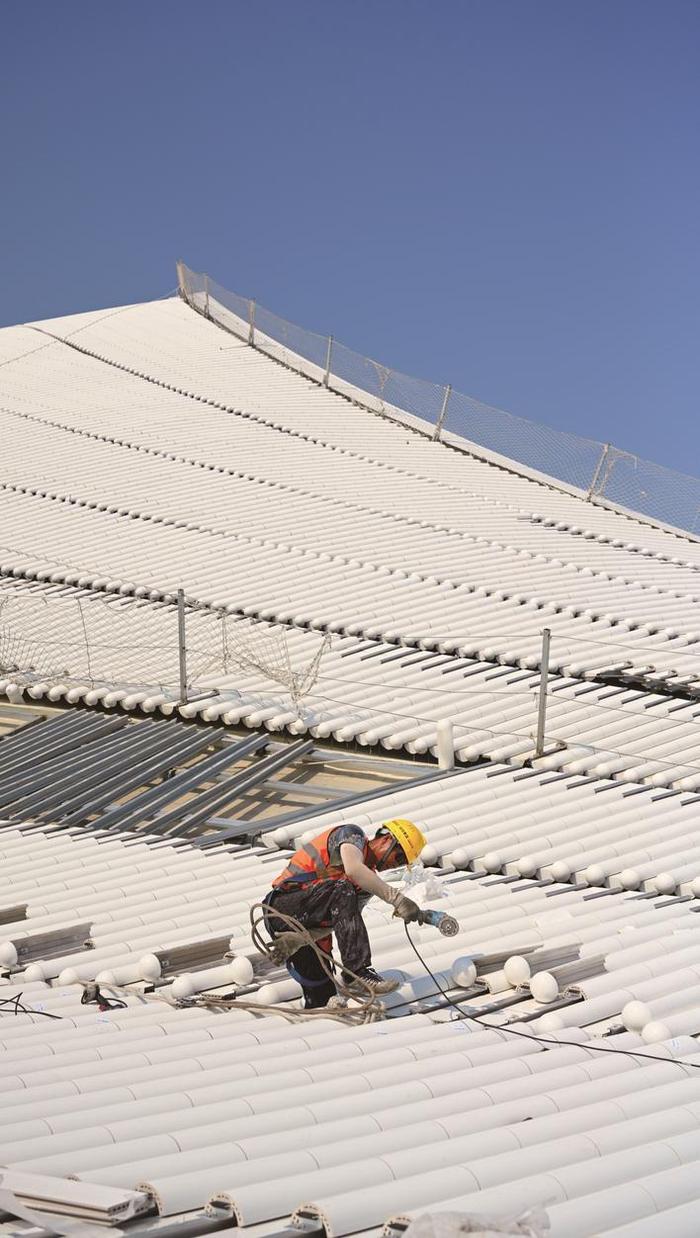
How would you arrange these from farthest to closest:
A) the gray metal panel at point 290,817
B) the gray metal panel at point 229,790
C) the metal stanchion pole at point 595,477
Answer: the metal stanchion pole at point 595,477 → the gray metal panel at point 229,790 → the gray metal panel at point 290,817

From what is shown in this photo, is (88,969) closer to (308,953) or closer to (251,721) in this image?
(308,953)

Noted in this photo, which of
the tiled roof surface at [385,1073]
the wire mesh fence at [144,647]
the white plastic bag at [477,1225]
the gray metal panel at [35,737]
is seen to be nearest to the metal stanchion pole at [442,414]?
the wire mesh fence at [144,647]

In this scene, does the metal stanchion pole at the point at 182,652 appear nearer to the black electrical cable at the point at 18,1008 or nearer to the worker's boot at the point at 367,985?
the black electrical cable at the point at 18,1008

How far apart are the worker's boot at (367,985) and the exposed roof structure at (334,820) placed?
0.07 m

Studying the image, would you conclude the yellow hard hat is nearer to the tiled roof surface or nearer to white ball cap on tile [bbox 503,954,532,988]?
the tiled roof surface

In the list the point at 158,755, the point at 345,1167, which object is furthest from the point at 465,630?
the point at 345,1167

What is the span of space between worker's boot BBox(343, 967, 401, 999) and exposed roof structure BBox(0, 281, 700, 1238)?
0.22ft

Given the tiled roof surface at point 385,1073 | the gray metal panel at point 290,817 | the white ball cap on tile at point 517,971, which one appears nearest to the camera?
the tiled roof surface at point 385,1073

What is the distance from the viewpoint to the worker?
4.57 metres

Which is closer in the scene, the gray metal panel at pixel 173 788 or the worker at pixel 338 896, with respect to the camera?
the worker at pixel 338 896

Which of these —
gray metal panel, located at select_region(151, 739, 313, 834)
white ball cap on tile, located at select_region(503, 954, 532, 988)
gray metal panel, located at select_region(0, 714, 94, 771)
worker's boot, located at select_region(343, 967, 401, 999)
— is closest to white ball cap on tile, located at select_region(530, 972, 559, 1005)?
white ball cap on tile, located at select_region(503, 954, 532, 988)

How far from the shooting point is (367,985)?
4.55 metres

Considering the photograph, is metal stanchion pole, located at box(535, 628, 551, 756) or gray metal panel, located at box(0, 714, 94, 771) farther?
gray metal panel, located at box(0, 714, 94, 771)

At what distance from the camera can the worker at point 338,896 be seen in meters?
4.57
